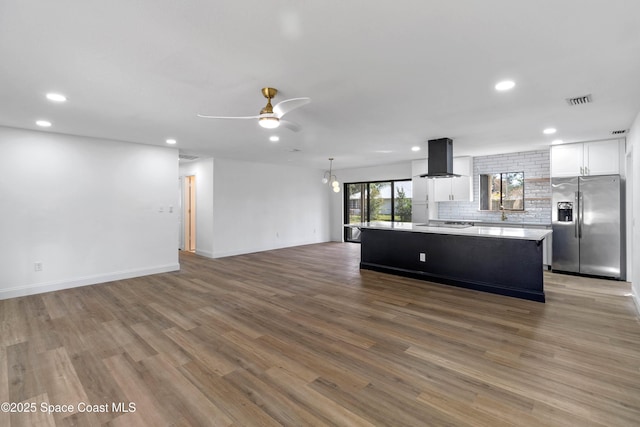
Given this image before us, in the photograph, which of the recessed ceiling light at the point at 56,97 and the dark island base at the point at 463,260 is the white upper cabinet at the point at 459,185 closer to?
the dark island base at the point at 463,260

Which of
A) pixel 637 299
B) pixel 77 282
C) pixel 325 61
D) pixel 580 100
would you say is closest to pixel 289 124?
pixel 325 61

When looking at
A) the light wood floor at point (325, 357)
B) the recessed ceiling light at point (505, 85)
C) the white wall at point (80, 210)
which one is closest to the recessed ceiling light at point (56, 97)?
the white wall at point (80, 210)

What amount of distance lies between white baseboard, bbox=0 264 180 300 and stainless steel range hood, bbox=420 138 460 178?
17.3ft

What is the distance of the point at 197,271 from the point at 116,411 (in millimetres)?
4133

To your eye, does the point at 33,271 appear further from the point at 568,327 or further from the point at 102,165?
the point at 568,327

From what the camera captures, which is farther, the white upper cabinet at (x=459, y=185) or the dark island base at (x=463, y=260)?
the white upper cabinet at (x=459, y=185)

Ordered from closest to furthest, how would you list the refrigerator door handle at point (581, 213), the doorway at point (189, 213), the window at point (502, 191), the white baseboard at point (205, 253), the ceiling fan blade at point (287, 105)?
the ceiling fan blade at point (287, 105) → the refrigerator door handle at point (581, 213) → the window at point (502, 191) → the white baseboard at point (205, 253) → the doorway at point (189, 213)

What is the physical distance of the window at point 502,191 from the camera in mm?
6492

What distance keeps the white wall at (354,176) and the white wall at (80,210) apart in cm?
531

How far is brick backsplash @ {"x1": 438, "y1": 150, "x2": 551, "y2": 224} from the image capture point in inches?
244

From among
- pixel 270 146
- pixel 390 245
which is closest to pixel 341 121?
pixel 270 146

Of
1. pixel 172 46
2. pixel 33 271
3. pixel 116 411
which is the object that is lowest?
pixel 116 411

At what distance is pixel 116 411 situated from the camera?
192 centimetres

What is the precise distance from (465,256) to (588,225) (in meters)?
2.55
